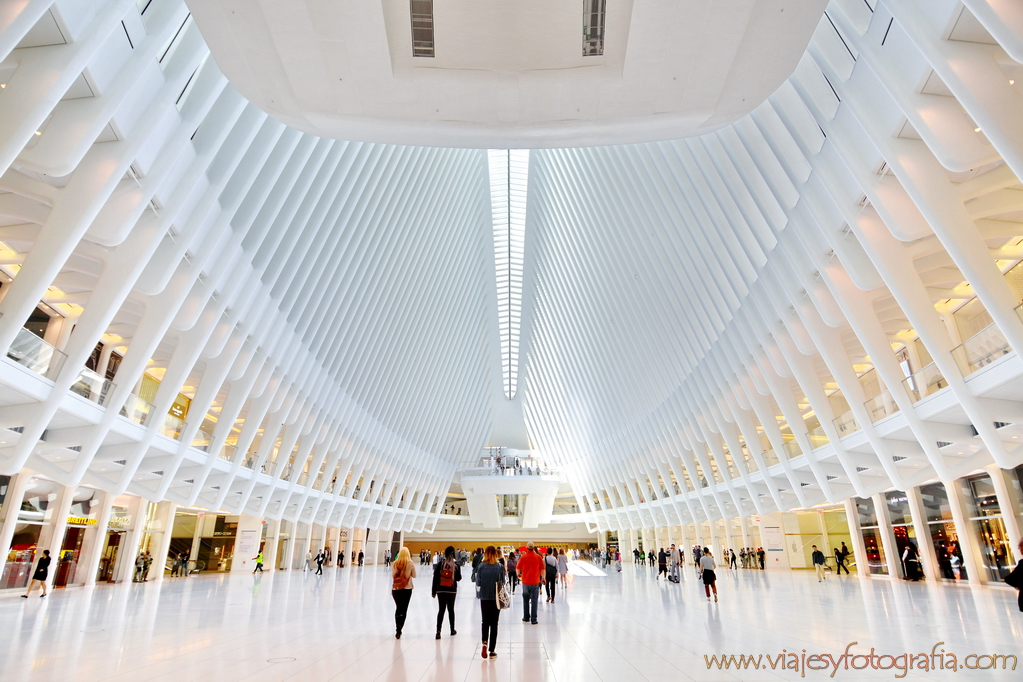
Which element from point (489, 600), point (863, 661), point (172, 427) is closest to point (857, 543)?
point (863, 661)

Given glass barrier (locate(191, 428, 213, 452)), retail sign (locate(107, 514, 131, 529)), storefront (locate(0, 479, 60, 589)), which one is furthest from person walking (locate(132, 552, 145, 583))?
glass barrier (locate(191, 428, 213, 452))

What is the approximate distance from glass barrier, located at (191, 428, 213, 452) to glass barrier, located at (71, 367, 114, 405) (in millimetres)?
4492

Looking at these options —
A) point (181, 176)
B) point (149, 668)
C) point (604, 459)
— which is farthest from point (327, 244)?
point (604, 459)

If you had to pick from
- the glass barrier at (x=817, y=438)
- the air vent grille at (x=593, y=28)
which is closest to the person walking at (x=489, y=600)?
the air vent grille at (x=593, y=28)

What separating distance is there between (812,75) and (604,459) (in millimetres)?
31924

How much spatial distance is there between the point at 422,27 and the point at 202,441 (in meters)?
17.0

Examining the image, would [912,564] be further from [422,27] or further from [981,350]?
[422,27]

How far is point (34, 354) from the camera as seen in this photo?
10758mm

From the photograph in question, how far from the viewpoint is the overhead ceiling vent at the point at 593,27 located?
4.79 meters

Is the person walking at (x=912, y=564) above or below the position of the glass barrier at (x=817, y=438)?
below

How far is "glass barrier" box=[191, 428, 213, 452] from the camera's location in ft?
58.7

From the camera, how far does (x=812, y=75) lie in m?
10.8

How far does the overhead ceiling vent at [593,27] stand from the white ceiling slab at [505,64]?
0.14 feet

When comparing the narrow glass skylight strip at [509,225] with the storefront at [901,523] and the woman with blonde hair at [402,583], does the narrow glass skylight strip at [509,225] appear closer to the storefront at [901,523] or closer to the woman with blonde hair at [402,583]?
the woman with blonde hair at [402,583]
